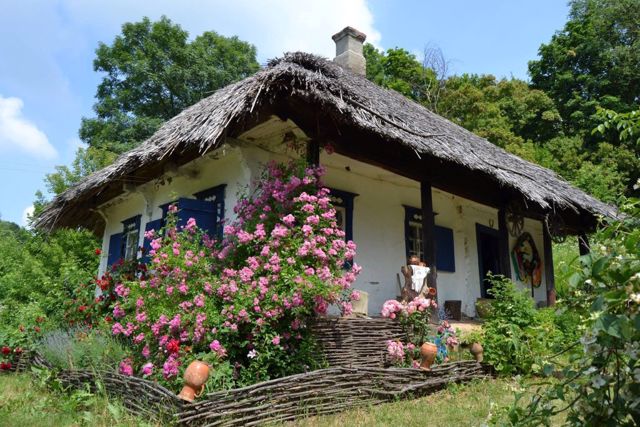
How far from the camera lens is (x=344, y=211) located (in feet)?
25.0

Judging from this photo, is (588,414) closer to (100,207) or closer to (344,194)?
(344,194)

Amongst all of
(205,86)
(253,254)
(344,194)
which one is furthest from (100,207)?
(205,86)

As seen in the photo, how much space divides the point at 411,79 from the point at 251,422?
78.0 ft

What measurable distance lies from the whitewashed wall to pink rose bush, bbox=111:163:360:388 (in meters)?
1.16

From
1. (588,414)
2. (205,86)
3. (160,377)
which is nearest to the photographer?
(588,414)

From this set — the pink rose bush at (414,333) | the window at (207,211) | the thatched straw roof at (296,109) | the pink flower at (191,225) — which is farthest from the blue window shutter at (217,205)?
the pink rose bush at (414,333)

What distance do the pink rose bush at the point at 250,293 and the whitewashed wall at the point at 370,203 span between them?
116 cm

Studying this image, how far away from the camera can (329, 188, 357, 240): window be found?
24.7ft

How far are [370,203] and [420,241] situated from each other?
146cm

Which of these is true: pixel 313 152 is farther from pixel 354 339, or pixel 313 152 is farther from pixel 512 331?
pixel 512 331

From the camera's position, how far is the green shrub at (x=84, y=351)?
544 cm

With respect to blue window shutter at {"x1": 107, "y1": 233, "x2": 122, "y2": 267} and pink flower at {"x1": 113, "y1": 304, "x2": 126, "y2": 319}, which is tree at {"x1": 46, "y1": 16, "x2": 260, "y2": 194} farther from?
pink flower at {"x1": 113, "y1": 304, "x2": 126, "y2": 319}

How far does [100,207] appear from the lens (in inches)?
415

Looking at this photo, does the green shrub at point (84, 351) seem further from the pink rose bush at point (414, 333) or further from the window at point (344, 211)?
the window at point (344, 211)
